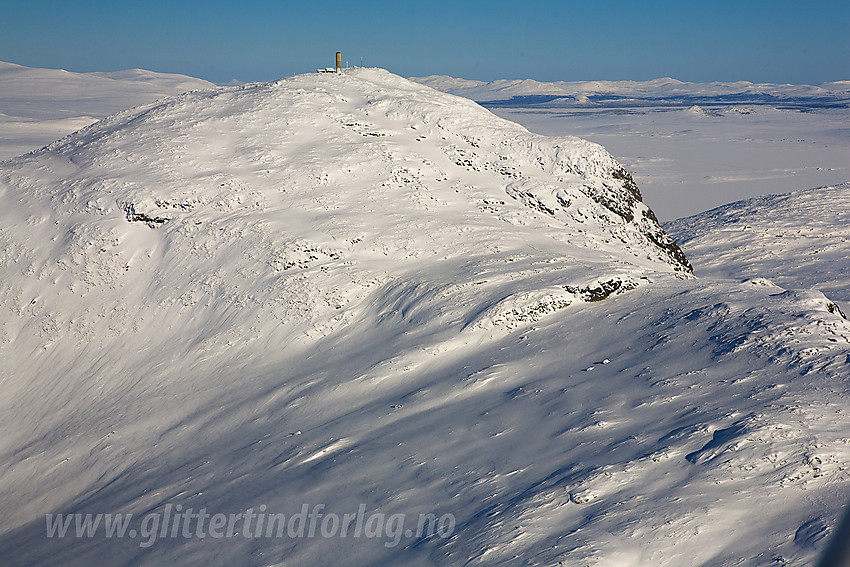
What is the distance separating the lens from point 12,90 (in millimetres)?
134125

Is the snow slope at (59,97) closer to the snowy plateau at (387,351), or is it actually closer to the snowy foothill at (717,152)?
→ the snowy plateau at (387,351)

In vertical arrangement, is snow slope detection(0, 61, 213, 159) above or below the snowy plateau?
above

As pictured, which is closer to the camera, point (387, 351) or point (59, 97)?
point (387, 351)

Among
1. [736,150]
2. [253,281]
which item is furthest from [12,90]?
[253,281]

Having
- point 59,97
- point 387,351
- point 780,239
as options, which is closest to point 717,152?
point 780,239

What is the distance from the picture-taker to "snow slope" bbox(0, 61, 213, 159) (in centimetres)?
7212

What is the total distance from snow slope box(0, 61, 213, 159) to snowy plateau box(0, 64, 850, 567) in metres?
47.6

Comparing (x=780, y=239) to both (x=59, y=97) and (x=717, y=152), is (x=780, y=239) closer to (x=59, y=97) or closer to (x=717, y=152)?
(x=717, y=152)

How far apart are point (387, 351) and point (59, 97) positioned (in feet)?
474

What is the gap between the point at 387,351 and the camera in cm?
1315

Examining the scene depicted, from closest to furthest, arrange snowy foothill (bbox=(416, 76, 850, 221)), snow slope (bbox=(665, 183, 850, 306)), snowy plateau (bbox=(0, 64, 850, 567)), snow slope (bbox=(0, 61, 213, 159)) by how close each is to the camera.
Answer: snowy plateau (bbox=(0, 64, 850, 567))
snow slope (bbox=(665, 183, 850, 306))
snowy foothill (bbox=(416, 76, 850, 221))
snow slope (bbox=(0, 61, 213, 159))

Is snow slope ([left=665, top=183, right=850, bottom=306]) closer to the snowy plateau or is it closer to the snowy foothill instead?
the snowy plateau

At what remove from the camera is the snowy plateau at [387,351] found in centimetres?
746

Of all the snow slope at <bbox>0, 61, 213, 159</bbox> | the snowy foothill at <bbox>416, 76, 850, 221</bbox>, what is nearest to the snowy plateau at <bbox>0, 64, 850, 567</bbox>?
the snowy foothill at <bbox>416, 76, 850, 221</bbox>
